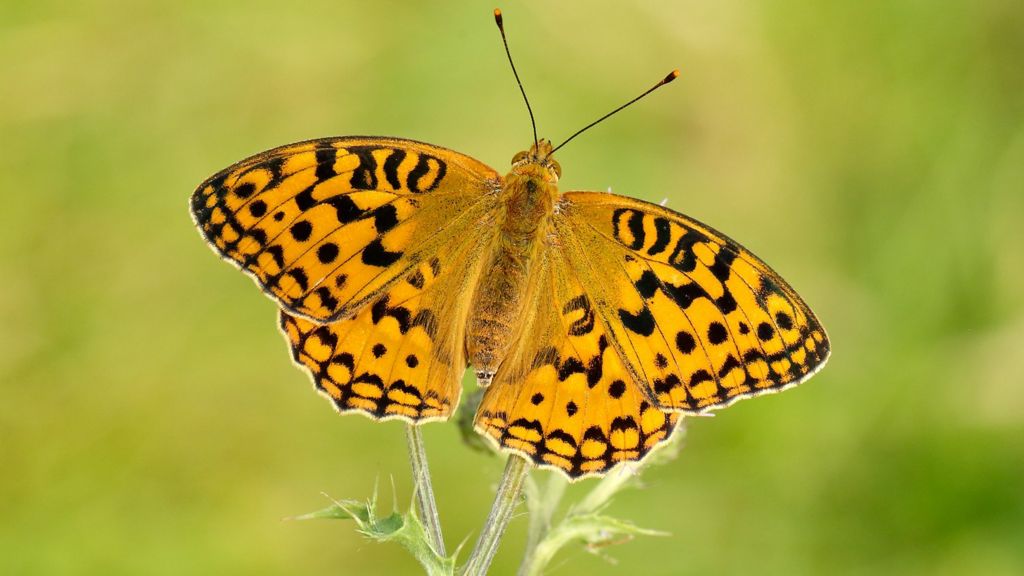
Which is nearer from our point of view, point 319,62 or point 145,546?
point 145,546

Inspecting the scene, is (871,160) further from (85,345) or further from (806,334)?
(85,345)

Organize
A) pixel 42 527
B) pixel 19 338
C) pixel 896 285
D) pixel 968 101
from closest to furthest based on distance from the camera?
pixel 42 527, pixel 19 338, pixel 896 285, pixel 968 101

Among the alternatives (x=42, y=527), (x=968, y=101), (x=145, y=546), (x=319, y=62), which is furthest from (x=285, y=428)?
(x=968, y=101)

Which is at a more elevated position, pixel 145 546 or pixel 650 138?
pixel 650 138

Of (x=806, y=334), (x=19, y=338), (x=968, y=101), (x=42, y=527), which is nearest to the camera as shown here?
(x=806, y=334)

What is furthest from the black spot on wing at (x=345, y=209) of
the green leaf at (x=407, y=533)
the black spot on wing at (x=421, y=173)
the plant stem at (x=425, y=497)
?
the green leaf at (x=407, y=533)

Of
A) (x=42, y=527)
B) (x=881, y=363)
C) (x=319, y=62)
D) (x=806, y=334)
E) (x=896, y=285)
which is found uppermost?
(x=319, y=62)

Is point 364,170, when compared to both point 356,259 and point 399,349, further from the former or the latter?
point 399,349
